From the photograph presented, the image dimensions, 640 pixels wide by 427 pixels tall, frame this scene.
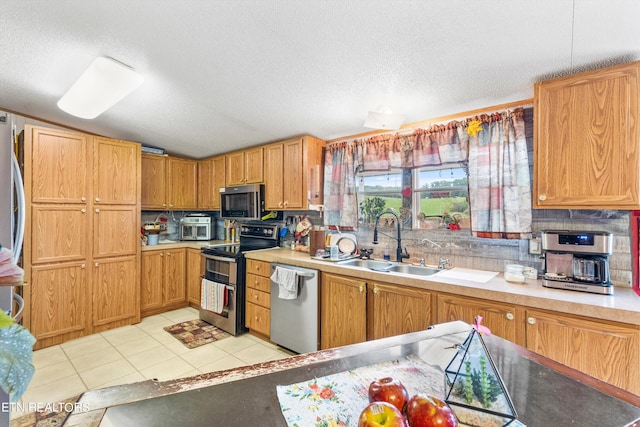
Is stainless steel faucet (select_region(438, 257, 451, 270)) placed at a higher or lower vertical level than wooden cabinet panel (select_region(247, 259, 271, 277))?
higher

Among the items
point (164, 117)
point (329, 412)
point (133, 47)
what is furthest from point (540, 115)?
point (164, 117)

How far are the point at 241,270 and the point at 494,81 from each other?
9.29ft

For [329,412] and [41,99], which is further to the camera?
[41,99]

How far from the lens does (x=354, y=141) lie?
3000mm

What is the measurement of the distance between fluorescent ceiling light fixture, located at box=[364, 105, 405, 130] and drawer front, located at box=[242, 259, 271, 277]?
1714mm

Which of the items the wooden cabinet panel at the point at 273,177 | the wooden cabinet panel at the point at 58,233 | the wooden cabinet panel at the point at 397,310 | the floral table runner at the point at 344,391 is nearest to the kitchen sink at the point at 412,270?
the wooden cabinet panel at the point at 397,310

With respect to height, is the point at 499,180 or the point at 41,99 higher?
the point at 41,99

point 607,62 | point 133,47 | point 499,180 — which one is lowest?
point 499,180

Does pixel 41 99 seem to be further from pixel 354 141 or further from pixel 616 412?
pixel 616 412

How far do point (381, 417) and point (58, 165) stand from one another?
3685 millimetres

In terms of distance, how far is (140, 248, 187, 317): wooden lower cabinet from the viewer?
11.5ft

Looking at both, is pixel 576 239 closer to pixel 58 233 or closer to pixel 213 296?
pixel 213 296

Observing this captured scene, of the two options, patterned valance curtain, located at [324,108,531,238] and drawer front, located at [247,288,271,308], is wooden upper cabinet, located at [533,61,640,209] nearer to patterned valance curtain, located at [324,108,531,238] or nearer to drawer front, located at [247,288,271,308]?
patterned valance curtain, located at [324,108,531,238]

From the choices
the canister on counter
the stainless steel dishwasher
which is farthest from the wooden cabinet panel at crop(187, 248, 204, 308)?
the canister on counter
